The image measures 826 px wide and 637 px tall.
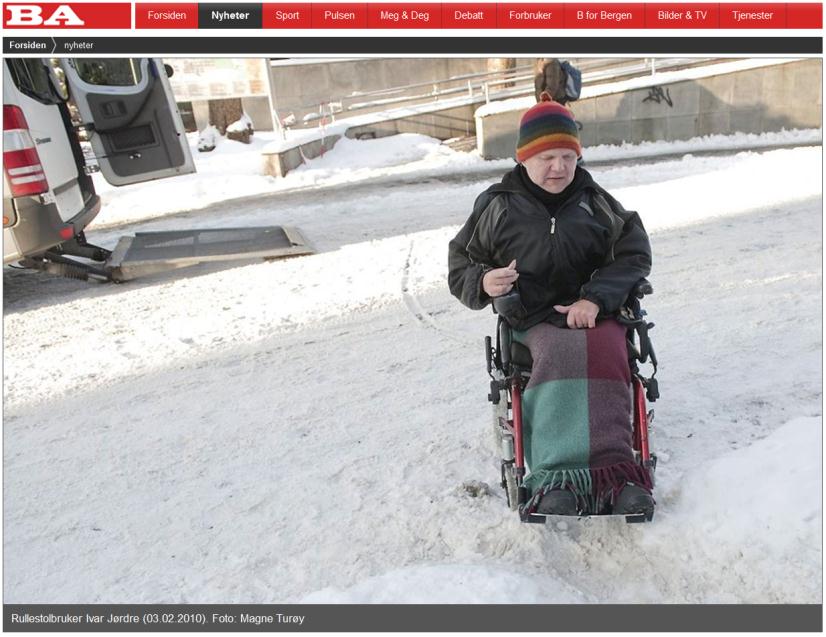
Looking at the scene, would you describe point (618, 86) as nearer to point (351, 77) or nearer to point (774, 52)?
point (351, 77)

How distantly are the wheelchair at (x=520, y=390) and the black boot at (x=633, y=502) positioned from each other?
0.49 feet

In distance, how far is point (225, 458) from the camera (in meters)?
3.34

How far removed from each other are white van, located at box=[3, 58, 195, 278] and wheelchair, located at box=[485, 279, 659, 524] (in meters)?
4.35

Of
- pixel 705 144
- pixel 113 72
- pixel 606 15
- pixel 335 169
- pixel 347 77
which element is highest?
pixel 606 15

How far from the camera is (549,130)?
8.11ft

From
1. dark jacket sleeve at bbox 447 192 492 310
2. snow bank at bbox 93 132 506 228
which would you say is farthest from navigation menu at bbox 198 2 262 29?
snow bank at bbox 93 132 506 228

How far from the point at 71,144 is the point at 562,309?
5861mm

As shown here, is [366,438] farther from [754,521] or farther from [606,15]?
[606,15]

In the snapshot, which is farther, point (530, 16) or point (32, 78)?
point (32, 78)

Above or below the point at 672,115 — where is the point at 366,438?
above

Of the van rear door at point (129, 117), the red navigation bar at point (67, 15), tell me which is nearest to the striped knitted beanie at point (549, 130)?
the red navigation bar at point (67, 15)

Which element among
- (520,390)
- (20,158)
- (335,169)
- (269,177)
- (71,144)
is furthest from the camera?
(335,169)

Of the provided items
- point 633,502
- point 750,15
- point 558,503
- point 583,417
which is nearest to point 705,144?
point 750,15

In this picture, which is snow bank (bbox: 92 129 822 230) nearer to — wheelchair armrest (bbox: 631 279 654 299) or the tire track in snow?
the tire track in snow
